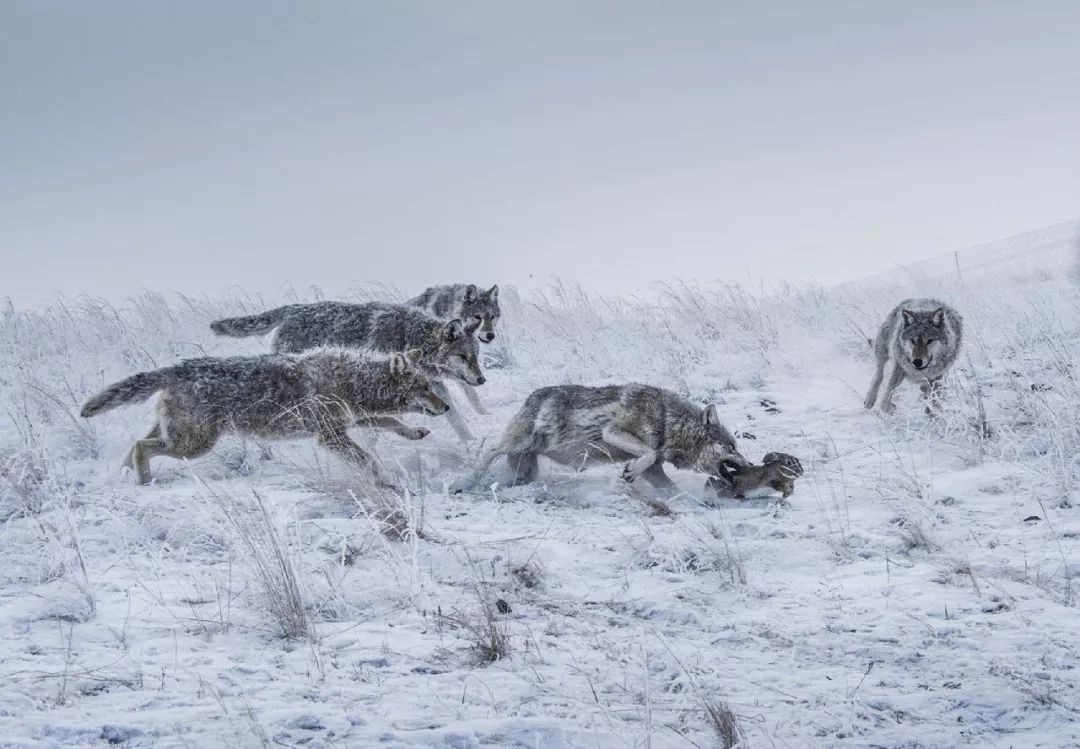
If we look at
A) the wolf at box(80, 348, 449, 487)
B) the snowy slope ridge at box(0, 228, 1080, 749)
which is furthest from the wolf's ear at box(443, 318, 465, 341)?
the wolf at box(80, 348, 449, 487)

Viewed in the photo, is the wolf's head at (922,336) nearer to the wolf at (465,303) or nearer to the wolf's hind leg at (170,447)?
the wolf at (465,303)

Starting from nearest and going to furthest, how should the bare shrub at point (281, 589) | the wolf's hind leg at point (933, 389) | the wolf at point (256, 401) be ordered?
the bare shrub at point (281, 589) < the wolf at point (256, 401) < the wolf's hind leg at point (933, 389)

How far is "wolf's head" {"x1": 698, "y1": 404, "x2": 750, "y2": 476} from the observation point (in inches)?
288

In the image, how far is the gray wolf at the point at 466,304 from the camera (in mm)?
12234

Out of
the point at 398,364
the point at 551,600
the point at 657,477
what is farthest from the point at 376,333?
the point at 551,600

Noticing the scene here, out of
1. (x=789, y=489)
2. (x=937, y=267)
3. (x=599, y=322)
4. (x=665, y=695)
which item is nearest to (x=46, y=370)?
(x=599, y=322)

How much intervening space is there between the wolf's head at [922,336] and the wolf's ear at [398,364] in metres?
5.75

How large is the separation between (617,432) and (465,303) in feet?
17.9

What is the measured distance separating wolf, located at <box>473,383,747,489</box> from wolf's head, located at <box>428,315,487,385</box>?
216cm

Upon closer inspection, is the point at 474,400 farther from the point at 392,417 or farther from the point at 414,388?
the point at 392,417

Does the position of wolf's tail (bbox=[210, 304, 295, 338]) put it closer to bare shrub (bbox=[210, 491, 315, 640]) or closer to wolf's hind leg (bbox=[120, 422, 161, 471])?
wolf's hind leg (bbox=[120, 422, 161, 471])

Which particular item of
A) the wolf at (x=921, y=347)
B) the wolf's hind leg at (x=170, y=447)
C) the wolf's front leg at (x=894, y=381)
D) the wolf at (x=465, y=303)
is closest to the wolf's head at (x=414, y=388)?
the wolf's hind leg at (x=170, y=447)

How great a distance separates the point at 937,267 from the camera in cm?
2641

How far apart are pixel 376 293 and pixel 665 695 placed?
525 inches
